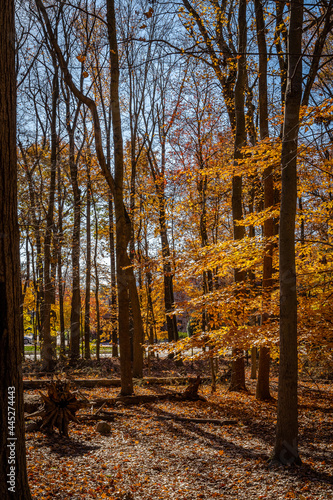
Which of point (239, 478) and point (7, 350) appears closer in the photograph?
point (7, 350)

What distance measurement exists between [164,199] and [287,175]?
12.4m

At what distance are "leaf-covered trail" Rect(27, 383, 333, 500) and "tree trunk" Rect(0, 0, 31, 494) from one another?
1505 mm

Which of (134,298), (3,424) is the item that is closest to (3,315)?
(3,424)

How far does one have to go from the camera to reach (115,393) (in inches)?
409

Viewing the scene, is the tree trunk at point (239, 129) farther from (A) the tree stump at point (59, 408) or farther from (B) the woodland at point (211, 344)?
(A) the tree stump at point (59, 408)

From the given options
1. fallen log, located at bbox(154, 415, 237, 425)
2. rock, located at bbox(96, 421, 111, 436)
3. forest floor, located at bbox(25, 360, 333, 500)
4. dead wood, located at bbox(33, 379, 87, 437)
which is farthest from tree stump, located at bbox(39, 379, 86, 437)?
fallen log, located at bbox(154, 415, 237, 425)

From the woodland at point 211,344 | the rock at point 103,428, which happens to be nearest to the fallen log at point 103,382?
the woodland at point 211,344

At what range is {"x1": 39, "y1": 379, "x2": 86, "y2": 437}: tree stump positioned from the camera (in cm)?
665

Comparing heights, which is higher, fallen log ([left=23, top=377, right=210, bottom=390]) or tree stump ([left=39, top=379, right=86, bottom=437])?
tree stump ([left=39, top=379, right=86, bottom=437])

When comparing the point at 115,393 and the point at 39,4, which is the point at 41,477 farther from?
the point at 39,4

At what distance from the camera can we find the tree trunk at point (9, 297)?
111 inches

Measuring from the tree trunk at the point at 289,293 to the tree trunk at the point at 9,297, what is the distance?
3.62 meters

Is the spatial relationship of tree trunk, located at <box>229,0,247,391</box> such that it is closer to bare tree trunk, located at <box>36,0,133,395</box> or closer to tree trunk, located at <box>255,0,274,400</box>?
tree trunk, located at <box>255,0,274,400</box>

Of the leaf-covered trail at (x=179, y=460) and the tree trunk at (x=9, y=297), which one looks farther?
the leaf-covered trail at (x=179, y=460)
